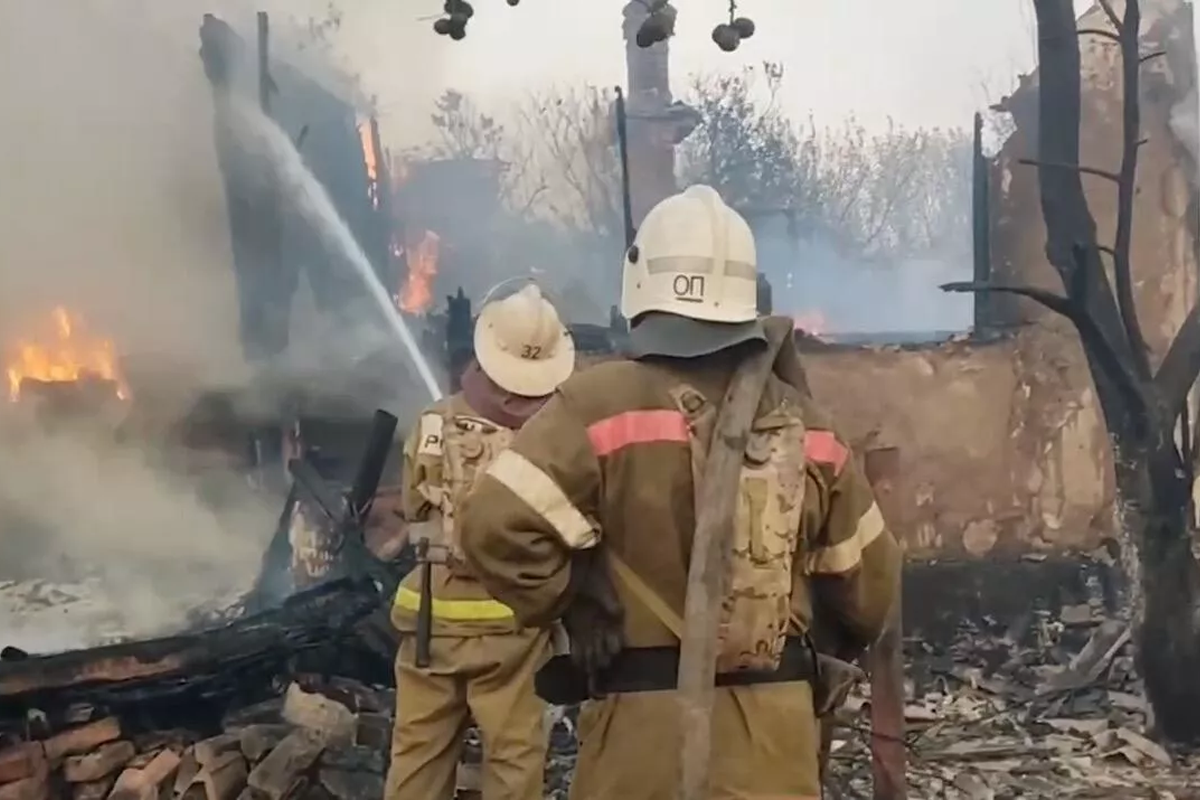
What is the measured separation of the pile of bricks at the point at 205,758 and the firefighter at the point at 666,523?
1.98m

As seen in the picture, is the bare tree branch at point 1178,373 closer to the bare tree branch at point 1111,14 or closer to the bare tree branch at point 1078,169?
the bare tree branch at point 1078,169

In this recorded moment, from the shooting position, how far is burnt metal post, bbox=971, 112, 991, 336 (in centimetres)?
420

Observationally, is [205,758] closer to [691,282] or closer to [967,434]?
[967,434]

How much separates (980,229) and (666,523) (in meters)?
2.42

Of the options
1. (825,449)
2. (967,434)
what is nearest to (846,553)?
(825,449)

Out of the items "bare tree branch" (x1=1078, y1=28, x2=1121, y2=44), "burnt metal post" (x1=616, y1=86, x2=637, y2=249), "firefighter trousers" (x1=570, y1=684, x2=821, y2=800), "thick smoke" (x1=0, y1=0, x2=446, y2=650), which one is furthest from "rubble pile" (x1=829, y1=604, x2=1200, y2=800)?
"thick smoke" (x1=0, y1=0, x2=446, y2=650)

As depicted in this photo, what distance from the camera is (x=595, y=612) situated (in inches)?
85.4

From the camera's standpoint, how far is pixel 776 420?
2184mm

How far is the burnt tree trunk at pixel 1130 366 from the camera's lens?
4074 millimetres

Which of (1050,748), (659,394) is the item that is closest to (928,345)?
(1050,748)

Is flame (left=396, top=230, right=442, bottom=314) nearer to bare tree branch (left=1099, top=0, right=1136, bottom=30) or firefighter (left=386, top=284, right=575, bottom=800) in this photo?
firefighter (left=386, top=284, right=575, bottom=800)

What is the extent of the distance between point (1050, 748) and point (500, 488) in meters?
2.61

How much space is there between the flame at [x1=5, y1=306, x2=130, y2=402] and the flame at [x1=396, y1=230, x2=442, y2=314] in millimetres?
900

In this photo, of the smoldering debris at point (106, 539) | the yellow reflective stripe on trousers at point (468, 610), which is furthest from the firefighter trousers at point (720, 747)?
the smoldering debris at point (106, 539)
